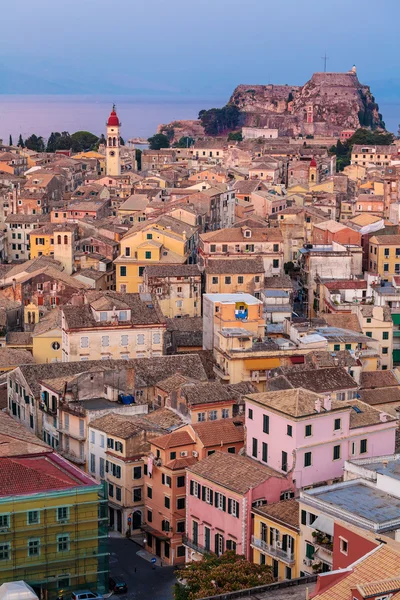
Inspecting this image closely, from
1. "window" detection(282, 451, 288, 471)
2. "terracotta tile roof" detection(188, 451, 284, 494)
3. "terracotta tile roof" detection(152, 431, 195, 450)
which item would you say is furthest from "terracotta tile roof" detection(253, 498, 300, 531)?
"terracotta tile roof" detection(152, 431, 195, 450)

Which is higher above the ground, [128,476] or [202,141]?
[202,141]

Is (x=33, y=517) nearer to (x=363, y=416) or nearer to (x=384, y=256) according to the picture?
(x=363, y=416)

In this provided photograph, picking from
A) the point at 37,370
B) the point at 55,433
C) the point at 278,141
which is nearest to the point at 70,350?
the point at 37,370

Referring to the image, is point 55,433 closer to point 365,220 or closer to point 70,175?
point 365,220

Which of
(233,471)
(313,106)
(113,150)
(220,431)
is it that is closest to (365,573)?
(233,471)

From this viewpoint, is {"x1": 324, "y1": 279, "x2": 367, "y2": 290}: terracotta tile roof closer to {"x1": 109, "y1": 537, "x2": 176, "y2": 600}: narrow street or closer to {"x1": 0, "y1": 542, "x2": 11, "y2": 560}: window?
{"x1": 109, "y1": 537, "x2": 176, "y2": 600}: narrow street
